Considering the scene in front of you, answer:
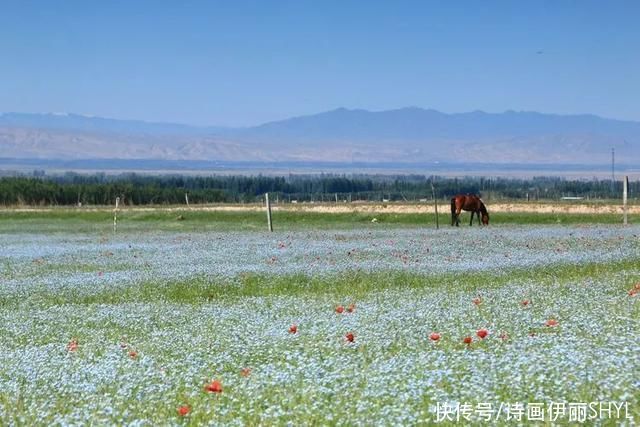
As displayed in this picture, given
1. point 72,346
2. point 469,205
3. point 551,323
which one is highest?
point 551,323

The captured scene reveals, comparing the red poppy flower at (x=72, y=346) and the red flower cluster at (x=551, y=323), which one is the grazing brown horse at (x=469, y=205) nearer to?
the red poppy flower at (x=72, y=346)

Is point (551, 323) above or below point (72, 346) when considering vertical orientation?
above

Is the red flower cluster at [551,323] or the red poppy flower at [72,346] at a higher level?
the red flower cluster at [551,323]

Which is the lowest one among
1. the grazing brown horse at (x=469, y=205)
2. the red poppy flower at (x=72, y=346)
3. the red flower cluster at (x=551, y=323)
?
the grazing brown horse at (x=469, y=205)

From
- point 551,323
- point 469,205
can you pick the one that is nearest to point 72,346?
point 551,323

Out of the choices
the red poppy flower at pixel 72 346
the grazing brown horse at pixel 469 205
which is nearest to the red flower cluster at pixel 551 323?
the red poppy flower at pixel 72 346

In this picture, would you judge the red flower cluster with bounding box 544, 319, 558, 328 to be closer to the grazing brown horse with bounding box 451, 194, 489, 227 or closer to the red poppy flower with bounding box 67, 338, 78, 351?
the red poppy flower with bounding box 67, 338, 78, 351

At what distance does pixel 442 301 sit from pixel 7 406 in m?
9.34

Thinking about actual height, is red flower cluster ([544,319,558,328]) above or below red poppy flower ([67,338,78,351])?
above

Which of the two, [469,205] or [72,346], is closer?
[72,346]

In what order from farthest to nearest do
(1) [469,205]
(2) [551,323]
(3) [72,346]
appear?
(1) [469,205] → (3) [72,346] → (2) [551,323]

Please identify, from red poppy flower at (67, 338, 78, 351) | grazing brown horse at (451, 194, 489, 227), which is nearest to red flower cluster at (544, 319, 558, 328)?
red poppy flower at (67, 338, 78, 351)

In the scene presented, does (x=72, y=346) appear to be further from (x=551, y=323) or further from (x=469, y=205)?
(x=469, y=205)

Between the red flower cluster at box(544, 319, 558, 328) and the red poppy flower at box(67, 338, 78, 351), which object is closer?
the red flower cluster at box(544, 319, 558, 328)
